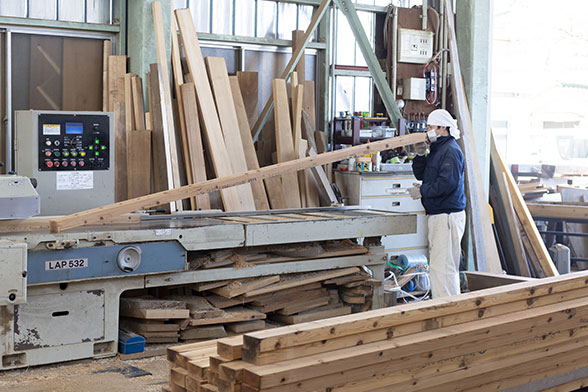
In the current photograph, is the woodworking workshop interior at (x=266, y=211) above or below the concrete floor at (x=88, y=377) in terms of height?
above

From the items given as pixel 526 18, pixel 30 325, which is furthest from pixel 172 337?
pixel 526 18

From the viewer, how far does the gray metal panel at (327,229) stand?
4.82 meters

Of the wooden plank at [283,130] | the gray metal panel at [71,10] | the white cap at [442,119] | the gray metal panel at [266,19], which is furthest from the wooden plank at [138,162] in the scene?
the white cap at [442,119]

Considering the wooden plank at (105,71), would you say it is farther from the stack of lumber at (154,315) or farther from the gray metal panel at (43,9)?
the stack of lumber at (154,315)

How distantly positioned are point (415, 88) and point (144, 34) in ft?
9.50

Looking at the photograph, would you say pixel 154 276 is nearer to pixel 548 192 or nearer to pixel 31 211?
pixel 31 211

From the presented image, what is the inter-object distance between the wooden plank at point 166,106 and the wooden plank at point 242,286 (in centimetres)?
101

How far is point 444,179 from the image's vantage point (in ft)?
18.1

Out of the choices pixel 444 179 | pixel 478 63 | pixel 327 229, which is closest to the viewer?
pixel 327 229

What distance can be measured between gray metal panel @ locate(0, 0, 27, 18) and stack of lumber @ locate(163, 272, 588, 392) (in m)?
3.49

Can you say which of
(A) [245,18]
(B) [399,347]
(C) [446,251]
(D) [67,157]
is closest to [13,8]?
(D) [67,157]

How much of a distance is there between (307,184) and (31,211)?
281 centimetres

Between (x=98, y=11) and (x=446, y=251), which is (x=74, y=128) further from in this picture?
(x=446, y=251)

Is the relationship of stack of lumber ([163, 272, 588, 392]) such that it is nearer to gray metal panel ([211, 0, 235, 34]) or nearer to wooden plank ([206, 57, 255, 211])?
wooden plank ([206, 57, 255, 211])
